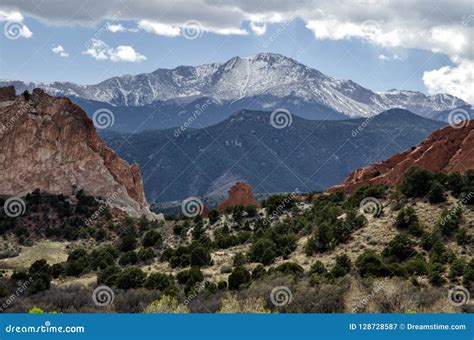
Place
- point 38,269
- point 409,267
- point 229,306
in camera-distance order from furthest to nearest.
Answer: point 38,269
point 409,267
point 229,306

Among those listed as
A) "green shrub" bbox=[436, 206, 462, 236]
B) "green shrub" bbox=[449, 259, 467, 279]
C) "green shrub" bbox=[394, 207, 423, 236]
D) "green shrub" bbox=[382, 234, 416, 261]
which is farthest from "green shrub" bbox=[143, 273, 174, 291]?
"green shrub" bbox=[436, 206, 462, 236]

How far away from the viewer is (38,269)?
52938mm

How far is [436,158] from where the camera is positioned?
276 feet

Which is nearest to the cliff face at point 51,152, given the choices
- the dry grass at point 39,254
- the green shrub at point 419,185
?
the dry grass at point 39,254

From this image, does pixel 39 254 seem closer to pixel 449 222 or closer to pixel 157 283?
pixel 157 283

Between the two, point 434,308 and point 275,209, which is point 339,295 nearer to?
point 434,308

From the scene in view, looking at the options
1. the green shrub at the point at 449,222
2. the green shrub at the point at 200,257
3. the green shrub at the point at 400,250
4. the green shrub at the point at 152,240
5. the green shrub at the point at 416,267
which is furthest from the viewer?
the green shrub at the point at 152,240

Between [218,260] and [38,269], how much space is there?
1602 centimetres

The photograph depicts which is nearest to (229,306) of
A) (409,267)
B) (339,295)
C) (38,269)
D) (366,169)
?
(339,295)

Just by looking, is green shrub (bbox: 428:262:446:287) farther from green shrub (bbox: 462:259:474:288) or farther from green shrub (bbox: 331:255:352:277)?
green shrub (bbox: 331:255:352:277)

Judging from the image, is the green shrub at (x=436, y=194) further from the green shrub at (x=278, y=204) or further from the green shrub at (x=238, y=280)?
the green shrub at (x=238, y=280)

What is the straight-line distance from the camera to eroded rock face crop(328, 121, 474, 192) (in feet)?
262

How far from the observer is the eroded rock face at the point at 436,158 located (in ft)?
262

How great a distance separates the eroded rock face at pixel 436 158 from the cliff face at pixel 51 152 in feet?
125
